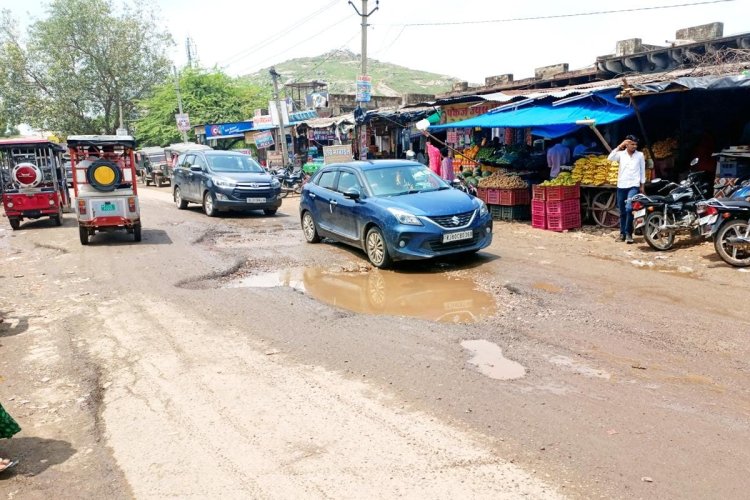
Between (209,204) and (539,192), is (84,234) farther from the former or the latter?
(539,192)

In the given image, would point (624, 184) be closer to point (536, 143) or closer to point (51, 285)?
point (536, 143)

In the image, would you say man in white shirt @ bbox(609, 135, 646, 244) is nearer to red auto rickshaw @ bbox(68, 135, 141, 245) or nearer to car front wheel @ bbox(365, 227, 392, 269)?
car front wheel @ bbox(365, 227, 392, 269)

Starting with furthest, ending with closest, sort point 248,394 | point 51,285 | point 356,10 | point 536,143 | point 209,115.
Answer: point 209,115 < point 356,10 < point 536,143 < point 51,285 < point 248,394

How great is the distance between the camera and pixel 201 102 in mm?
40500

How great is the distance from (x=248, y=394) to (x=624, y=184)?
325 inches

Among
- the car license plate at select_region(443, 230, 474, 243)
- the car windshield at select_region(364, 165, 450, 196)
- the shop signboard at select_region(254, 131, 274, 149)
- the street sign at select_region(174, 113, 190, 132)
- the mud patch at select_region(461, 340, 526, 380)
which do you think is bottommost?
the mud patch at select_region(461, 340, 526, 380)

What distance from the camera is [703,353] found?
5035 millimetres

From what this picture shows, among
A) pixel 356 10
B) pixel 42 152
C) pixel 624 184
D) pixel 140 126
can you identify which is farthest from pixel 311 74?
pixel 624 184

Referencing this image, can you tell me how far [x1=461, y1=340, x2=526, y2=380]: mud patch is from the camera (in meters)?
4.74

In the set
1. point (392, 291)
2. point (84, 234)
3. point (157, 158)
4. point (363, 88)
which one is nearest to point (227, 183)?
point (84, 234)

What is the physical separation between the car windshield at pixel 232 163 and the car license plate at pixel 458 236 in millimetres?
9793

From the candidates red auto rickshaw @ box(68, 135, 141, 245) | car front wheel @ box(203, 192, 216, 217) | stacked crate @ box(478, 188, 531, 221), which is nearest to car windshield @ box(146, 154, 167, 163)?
car front wheel @ box(203, 192, 216, 217)

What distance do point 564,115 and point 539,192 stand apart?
5.47ft

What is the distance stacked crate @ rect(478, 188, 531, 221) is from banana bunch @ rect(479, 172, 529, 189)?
9cm
